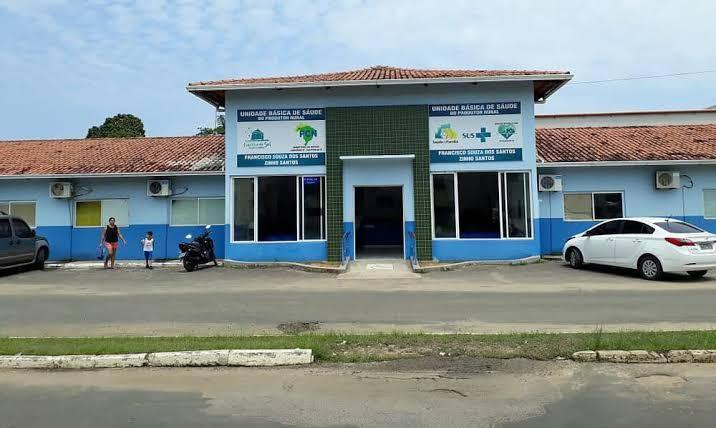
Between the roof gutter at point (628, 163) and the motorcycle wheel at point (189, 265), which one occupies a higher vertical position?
the roof gutter at point (628, 163)

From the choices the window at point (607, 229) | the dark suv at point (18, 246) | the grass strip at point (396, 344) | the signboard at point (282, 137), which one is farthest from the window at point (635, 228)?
the dark suv at point (18, 246)

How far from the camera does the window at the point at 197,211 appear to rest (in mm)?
18266

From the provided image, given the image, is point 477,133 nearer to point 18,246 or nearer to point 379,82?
point 379,82

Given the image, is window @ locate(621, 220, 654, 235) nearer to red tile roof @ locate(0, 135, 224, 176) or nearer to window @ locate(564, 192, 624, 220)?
window @ locate(564, 192, 624, 220)

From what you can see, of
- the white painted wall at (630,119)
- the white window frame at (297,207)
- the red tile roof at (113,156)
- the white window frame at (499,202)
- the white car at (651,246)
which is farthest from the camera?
the white painted wall at (630,119)

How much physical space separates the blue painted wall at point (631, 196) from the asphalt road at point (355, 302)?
11.0ft

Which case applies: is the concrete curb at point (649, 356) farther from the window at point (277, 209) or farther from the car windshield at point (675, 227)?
the window at point (277, 209)

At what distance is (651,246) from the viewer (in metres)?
12.2

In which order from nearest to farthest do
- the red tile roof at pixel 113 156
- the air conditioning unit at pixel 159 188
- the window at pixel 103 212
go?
the air conditioning unit at pixel 159 188
the red tile roof at pixel 113 156
the window at pixel 103 212

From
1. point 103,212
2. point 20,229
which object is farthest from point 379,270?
point 20,229

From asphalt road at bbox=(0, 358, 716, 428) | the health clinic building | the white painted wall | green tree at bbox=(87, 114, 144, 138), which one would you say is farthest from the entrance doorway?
green tree at bbox=(87, 114, 144, 138)

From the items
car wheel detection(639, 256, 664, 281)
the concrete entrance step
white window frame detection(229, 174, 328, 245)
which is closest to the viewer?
car wheel detection(639, 256, 664, 281)

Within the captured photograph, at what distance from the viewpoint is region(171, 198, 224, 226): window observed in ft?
59.9

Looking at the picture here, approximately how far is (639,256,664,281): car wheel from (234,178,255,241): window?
37.3ft
